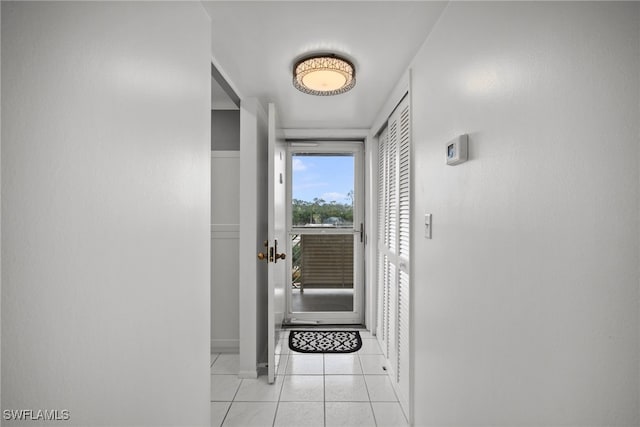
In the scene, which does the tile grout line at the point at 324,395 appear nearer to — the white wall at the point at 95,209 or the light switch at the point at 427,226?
the white wall at the point at 95,209

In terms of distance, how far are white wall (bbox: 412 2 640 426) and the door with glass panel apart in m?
2.25


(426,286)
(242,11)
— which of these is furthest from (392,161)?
(242,11)

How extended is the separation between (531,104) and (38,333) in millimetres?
1256

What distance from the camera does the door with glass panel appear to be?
356 centimetres

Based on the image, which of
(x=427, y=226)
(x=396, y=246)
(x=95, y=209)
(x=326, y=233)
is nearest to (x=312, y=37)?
(x=427, y=226)

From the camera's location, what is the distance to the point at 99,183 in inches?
30.1

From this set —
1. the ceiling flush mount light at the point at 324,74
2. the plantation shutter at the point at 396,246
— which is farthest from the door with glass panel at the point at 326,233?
the ceiling flush mount light at the point at 324,74

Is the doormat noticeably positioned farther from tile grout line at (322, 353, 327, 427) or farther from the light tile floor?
tile grout line at (322, 353, 327, 427)

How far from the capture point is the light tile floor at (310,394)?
6.27 ft

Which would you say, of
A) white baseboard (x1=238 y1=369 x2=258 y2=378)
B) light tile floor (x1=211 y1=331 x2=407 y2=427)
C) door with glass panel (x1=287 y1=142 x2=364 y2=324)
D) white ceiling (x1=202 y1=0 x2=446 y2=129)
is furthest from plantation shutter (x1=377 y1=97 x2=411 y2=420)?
white baseboard (x1=238 y1=369 x2=258 y2=378)

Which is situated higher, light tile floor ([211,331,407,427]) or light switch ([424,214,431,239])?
light switch ([424,214,431,239])

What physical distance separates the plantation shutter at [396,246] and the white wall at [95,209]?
130 cm

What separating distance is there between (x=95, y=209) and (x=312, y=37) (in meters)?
1.30

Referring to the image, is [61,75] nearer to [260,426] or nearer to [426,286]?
[426,286]
